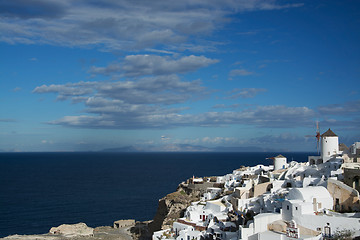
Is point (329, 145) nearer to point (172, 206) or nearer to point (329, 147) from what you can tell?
point (329, 147)

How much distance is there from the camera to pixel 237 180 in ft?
207

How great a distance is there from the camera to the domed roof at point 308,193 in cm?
3729

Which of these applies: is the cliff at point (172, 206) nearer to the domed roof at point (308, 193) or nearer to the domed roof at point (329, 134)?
the domed roof at point (329, 134)

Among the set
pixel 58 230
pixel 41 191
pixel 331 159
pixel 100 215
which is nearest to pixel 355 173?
pixel 331 159

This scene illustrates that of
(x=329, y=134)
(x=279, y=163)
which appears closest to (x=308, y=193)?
(x=329, y=134)

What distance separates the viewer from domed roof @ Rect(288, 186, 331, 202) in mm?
37291

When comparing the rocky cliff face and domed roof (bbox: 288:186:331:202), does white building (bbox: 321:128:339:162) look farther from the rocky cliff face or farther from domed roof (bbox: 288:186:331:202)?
the rocky cliff face

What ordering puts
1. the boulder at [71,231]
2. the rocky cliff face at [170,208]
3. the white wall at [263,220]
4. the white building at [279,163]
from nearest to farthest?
the white wall at [263,220], the rocky cliff face at [170,208], the white building at [279,163], the boulder at [71,231]

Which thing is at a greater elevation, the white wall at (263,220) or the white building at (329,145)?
the white building at (329,145)

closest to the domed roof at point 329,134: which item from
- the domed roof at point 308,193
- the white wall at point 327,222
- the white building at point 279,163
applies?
the white building at point 279,163

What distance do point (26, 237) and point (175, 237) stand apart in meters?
30.6

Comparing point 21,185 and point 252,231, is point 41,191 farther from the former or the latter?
point 252,231

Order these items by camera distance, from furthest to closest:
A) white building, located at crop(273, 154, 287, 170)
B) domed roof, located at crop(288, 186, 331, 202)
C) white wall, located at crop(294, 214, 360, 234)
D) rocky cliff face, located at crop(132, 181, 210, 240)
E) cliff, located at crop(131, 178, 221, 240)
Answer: white building, located at crop(273, 154, 287, 170), cliff, located at crop(131, 178, 221, 240), rocky cliff face, located at crop(132, 181, 210, 240), domed roof, located at crop(288, 186, 331, 202), white wall, located at crop(294, 214, 360, 234)

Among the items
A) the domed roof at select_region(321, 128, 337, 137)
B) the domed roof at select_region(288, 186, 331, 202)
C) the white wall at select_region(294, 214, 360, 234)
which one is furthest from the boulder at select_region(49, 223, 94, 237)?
the domed roof at select_region(321, 128, 337, 137)
